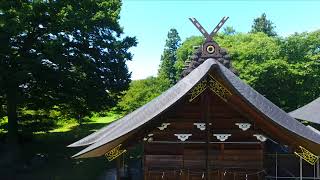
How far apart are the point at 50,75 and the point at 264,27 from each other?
50.3 metres

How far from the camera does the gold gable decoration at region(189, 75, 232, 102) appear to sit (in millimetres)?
10125

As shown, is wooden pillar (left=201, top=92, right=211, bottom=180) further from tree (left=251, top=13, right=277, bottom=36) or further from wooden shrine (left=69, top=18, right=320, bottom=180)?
tree (left=251, top=13, right=277, bottom=36)

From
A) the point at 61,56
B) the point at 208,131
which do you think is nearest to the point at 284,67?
the point at 61,56

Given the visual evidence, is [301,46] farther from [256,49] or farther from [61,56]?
[61,56]

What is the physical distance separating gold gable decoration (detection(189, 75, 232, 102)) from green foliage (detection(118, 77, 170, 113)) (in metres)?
28.9

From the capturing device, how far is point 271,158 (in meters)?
14.6

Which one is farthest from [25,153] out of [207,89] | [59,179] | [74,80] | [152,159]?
[207,89]

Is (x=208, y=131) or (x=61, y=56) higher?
(x=61, y=56)

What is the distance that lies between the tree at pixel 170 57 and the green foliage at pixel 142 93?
16.4 meters

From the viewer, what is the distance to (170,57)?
217 ft

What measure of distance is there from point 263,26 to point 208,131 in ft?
203

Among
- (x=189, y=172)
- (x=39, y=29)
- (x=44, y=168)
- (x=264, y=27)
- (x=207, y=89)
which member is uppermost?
(x=264, y=27)

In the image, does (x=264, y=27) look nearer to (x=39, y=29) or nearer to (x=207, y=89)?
(x=39, y=29)

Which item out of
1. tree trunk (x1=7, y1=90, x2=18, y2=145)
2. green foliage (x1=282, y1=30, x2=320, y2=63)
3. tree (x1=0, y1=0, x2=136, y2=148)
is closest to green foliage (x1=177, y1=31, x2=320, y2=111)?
green foliage (x1=282, y1=30, x2=320, y2=63)
